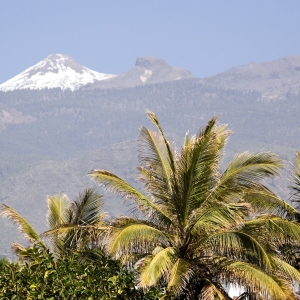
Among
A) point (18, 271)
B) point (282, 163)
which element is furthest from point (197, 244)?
point (18, 271)

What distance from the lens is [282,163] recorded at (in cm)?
2167

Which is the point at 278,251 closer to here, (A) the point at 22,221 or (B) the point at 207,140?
(B) the point at 207,140

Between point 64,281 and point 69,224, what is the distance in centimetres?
398

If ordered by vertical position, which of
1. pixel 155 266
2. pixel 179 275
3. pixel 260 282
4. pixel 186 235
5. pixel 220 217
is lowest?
pixel 260 282

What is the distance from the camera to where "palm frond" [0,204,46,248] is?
23.8 metres

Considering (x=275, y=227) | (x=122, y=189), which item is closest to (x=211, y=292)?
(x=275, y=227)

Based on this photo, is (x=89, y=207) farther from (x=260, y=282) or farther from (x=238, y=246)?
(x=260, y=282)

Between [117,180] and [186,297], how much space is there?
3.13m

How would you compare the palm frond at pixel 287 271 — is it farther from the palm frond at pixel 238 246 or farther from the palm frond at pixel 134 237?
the palm frond at pixel 134 237

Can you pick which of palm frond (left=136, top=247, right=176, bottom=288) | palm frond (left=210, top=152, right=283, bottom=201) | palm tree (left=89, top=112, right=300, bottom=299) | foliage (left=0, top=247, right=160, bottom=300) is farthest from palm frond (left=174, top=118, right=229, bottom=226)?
foliage (left=0, top=247, right=160, bottom=300)

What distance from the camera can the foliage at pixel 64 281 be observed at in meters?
17.5

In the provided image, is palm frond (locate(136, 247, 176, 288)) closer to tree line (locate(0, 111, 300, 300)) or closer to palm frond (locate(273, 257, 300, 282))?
tree line (locate(0, 111, 300, 300))

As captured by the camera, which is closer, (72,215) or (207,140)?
(207,140)

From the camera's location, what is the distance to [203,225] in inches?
807
